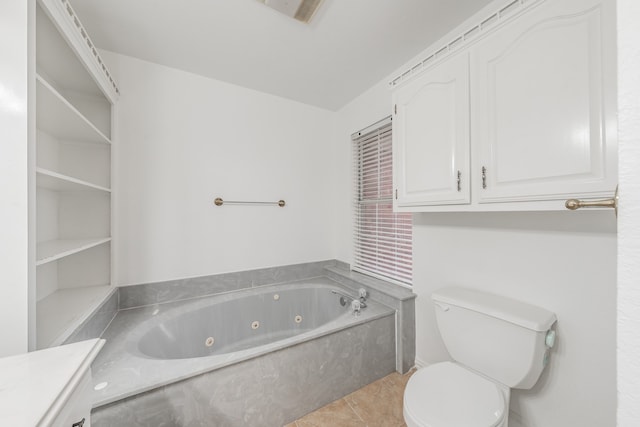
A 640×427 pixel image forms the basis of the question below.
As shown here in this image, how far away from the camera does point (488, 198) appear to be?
1.10m

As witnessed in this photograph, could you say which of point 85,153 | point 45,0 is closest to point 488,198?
point 45,0

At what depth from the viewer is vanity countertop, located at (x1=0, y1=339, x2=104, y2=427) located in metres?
0.47

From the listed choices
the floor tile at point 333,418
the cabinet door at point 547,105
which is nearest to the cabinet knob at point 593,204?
the cabinet door at point 547,105

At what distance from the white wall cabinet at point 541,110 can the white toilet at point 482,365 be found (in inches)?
20.1

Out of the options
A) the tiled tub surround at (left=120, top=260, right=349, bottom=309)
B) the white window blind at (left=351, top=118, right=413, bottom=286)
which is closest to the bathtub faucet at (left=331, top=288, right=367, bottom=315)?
the white window blind at (left=351, top=118, right=413, bottom=286)

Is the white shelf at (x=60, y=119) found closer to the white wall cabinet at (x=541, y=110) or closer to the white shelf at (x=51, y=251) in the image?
the white shelf at (x=51, y=251)

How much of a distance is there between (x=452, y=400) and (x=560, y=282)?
728 mm

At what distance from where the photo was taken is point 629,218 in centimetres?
27

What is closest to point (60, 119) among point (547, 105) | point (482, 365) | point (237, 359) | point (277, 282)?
point (237, 359)

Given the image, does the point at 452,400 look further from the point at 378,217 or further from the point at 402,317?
the point at 378,217

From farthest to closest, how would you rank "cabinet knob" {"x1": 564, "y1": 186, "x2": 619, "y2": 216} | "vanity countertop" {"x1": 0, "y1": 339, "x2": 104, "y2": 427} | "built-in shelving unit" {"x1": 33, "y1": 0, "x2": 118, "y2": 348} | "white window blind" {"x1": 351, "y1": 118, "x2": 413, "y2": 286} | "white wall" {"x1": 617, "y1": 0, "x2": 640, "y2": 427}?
"white window blind" {"x1": 351, "y1": 118, "x2": 413, "y2": 286} < "built-in shelving unit" {"x1": 33, "y1": 0, "x2": 118, "y2": 348} < "cabinet knob" {"x1": 564, "y1": 186, "x2": 619, "y2": 216} < "vanity countertop" {"x1": 0, "y1": 339, "x2": 104, "y2": 427} < "white wall" {"x1": 617, "y1": 0, "x2": 640, "y2": 427}

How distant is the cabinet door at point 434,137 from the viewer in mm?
1202
